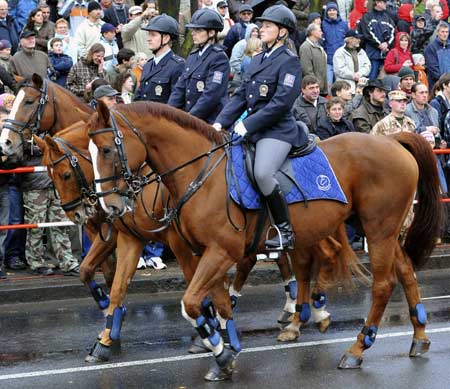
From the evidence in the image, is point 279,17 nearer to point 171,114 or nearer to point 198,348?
point 171,114

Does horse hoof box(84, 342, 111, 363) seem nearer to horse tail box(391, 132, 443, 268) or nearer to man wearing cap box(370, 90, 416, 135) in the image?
horse tail box(391, 132, 443, 268)

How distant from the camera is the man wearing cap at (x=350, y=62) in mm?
18391

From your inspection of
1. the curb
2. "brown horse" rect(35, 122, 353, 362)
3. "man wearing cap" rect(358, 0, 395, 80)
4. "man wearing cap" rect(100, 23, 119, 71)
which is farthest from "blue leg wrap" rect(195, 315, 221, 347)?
"man wearing cap" rect(358, 0, 395, 80)

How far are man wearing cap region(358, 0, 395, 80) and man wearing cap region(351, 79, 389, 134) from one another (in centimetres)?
435

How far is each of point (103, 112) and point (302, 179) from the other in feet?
6.21

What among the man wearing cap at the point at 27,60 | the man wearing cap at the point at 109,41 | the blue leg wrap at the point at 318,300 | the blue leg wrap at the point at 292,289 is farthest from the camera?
the man wearing cap at the point at 109,41

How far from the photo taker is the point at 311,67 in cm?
1756

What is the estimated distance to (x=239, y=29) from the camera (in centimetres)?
1833

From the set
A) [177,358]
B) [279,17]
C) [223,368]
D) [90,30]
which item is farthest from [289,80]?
[90,30]

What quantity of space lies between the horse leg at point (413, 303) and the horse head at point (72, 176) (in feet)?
9.35

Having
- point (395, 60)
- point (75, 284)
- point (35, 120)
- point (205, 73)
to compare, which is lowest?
point (75, 284)

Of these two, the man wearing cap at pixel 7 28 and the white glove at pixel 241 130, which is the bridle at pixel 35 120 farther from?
the man wearing cap at pixel 7 28

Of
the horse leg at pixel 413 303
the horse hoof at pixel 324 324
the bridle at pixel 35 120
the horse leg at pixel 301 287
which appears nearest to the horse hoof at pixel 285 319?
the horse leg at pixel 301 287

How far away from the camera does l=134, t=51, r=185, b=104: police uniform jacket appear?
1170 centimetres
